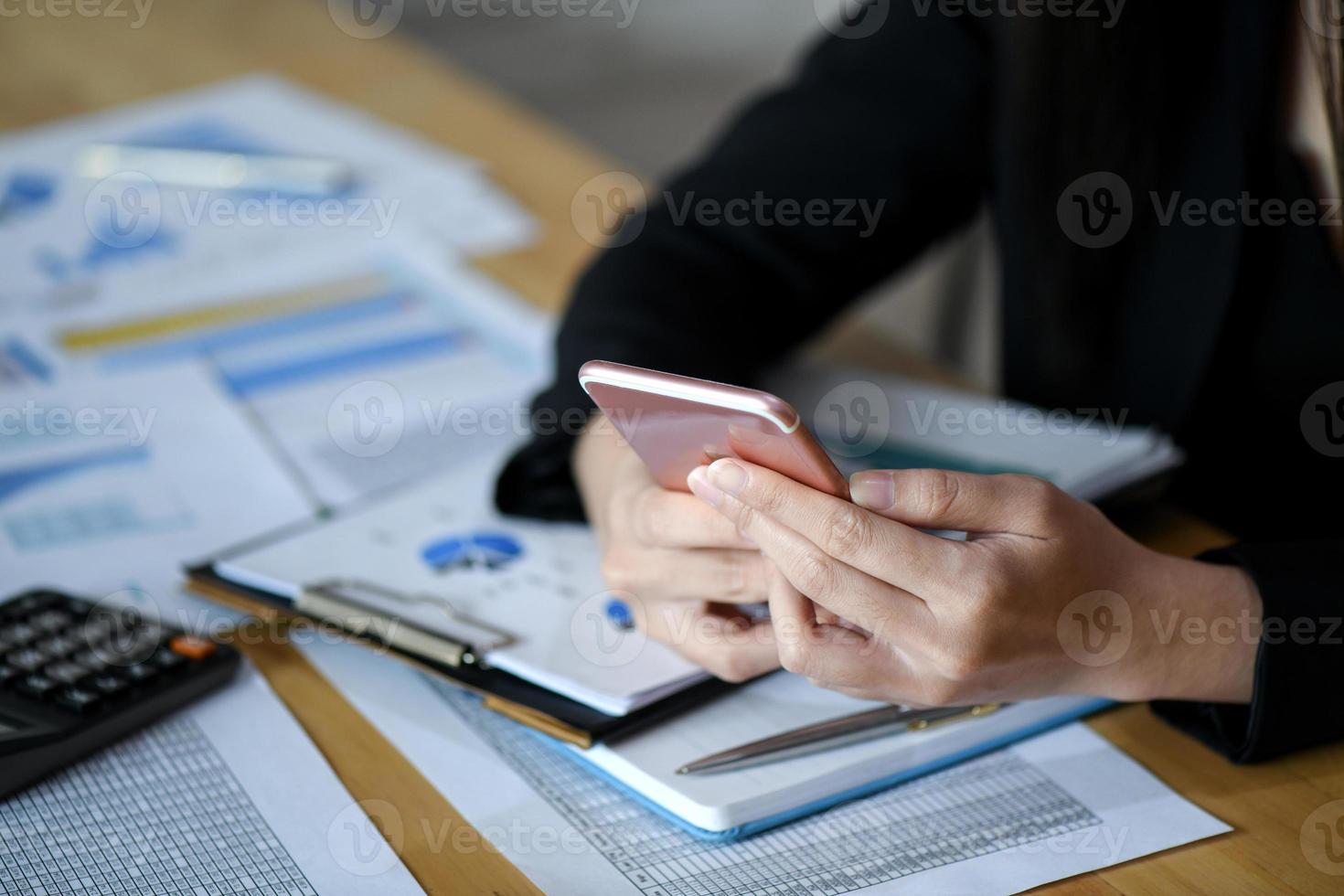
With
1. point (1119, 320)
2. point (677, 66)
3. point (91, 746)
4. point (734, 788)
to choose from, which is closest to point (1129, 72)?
point (1119, 320)

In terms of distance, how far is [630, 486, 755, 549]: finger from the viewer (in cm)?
60

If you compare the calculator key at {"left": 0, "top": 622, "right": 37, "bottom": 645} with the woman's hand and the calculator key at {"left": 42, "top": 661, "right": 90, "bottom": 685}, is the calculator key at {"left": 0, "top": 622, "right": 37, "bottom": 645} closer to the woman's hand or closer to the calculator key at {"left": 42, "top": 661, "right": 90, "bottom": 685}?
the calculator key at {"left": 42, "top": 661, "right": 90, "bottom": 685}

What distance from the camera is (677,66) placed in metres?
3.32

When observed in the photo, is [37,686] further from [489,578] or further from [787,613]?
[787,613]

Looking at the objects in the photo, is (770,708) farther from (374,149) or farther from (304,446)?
(374,149)

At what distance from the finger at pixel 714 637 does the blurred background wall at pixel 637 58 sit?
223 cm

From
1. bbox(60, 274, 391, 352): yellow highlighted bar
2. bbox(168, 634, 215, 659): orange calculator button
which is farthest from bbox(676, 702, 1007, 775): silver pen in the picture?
bbox(60, 274, 391, 352): yellow highlighted bar

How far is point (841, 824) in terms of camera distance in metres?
0.56

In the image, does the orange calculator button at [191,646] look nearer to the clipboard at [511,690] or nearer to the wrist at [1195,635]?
the clipboard at [511,690]

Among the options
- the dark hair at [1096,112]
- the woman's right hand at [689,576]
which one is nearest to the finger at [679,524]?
the woman's right hand at [689,576]

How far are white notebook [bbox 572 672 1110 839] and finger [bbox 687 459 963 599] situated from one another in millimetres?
97

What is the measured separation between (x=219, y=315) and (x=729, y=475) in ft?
2.14

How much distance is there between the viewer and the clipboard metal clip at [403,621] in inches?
24.3

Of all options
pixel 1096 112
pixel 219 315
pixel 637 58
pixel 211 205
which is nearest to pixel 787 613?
pixel 1096 112
